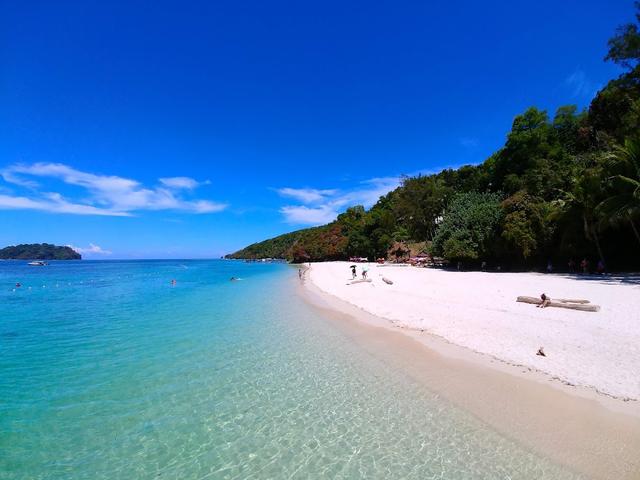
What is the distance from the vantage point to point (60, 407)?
6.59 meters

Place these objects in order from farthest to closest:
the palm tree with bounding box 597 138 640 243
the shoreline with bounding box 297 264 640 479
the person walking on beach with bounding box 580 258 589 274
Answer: the person walking on beach with bounding box 580 258 589 274 → the palm tree with bounding box 597 138 640 243 → the shoreline with bounding box 297 264 640 479

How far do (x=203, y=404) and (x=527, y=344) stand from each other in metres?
7.61

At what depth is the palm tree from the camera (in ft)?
60.4

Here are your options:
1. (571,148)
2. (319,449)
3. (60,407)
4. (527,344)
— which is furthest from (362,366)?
(571,148)

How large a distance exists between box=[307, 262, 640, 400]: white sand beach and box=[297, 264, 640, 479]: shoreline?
1.41 ft

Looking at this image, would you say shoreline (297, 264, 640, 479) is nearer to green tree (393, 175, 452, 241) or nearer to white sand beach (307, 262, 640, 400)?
white sand beach (307, 262, 640, 400)

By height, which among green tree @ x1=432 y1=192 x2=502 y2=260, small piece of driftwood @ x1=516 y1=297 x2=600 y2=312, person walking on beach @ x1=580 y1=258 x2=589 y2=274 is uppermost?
green tree @ x1=432 y1=192 x2=502 y2=260

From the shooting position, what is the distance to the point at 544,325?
974cm

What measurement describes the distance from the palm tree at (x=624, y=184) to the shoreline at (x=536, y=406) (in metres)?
16.5

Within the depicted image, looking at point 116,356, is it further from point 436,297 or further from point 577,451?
point 436,297

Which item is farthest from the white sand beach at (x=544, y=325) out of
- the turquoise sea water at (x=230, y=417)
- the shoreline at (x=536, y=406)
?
the turquoise sea water at (x=230, y=417)

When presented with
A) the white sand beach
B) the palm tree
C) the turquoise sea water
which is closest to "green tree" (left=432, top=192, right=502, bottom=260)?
the palm tree

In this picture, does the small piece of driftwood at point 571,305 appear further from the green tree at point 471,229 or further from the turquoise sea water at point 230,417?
the green tree at point 471,229

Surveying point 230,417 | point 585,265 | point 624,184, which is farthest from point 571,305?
point 585,265
